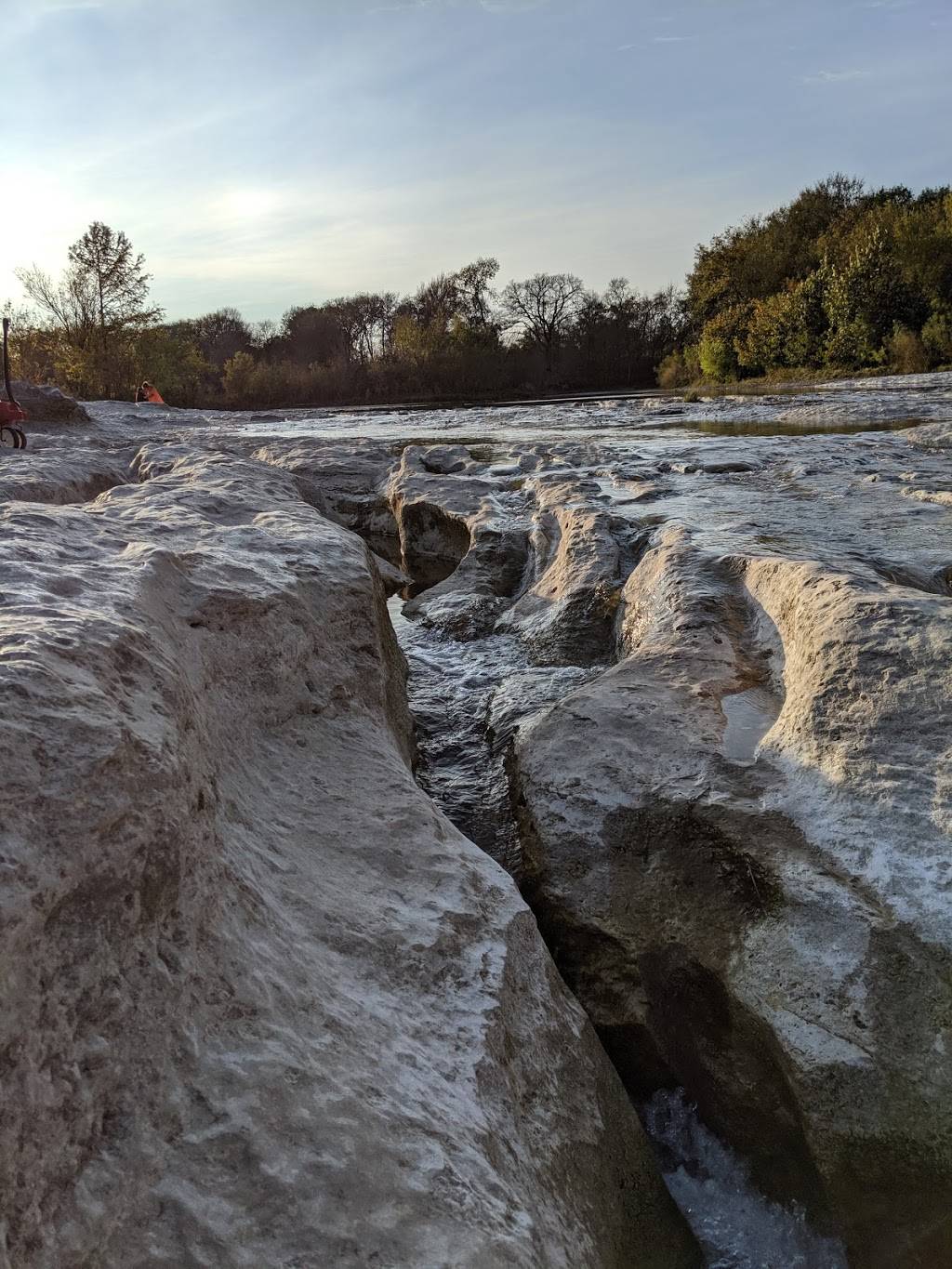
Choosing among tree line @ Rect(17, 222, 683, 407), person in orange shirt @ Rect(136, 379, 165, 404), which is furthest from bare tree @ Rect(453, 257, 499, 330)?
person in orange shirt @ Rect(136, 379, 165, 404)

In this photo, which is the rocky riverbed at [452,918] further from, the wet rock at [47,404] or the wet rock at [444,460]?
the wet rock at [47,404]

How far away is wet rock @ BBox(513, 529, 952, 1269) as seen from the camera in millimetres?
1594

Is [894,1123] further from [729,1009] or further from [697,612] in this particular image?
[697,612]

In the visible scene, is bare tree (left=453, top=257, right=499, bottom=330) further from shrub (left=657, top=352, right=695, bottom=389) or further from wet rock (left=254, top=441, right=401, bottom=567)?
wet rock (left=254, top=441, right=401, bottom=567)

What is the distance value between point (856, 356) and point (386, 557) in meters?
21.9

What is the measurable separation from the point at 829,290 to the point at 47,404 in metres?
21.5

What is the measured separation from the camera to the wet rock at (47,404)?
15055 millimetres

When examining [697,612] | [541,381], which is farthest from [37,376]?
[697,612]

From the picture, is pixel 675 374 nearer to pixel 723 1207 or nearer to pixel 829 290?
pixel 829 290

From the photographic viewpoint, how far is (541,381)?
42.9m

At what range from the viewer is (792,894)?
73.6 inches

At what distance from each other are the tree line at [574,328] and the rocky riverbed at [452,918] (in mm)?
22588

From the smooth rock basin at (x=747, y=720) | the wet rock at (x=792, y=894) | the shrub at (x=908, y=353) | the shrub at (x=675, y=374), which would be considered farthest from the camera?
the shrub at (x=675, y=374)

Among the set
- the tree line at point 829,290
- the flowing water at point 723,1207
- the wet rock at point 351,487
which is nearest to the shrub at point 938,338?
the tree line at point 829,290
